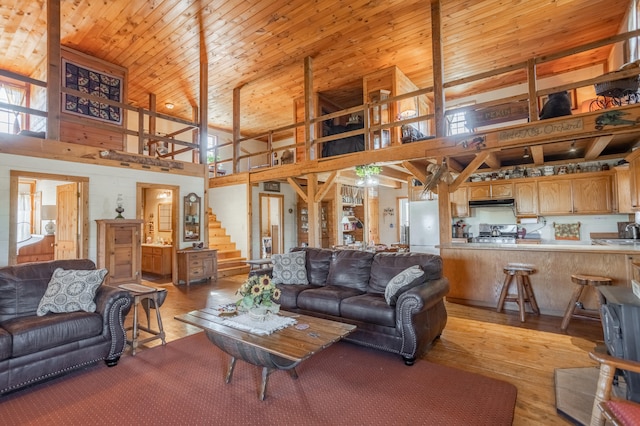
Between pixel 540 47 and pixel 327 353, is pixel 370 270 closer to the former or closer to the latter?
pixel 327 353

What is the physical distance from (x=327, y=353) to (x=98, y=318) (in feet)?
6.91

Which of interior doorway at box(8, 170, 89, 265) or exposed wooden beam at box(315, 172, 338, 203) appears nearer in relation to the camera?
interior doorway at box(8, 170, 89, 265)

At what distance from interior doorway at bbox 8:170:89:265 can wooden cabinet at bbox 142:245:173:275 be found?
1.84 metres

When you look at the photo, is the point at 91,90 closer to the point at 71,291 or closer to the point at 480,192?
the point at 71,291

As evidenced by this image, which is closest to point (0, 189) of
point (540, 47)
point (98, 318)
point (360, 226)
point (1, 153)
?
point (1, 153)

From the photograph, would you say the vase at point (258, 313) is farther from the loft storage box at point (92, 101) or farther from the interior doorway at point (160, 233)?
the loft storage box at point (92, 101)

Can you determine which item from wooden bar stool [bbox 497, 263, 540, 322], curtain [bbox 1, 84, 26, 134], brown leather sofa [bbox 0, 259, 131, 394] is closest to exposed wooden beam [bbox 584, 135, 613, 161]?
wooden bar stool [bbox 497, 263, 540, 322]

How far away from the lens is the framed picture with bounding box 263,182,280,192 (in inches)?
362

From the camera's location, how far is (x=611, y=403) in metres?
1.44

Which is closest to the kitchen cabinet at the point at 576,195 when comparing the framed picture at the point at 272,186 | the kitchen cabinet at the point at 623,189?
the kitchen cabinet at the point at 623,189

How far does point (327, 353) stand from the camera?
3094 millimetres

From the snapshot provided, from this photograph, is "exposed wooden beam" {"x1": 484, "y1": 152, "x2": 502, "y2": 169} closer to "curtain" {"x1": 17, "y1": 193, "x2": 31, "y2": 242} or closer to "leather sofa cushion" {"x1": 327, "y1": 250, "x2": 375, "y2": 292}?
"leather sofa cushion" {"x1": 327, "y1": 250, "x2": 375, "y2": 292}

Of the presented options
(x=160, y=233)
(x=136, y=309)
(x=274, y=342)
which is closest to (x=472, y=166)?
(x=274, y=342)

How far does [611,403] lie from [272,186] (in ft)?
27.9
